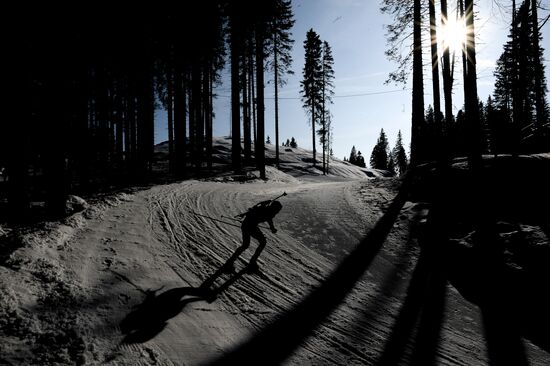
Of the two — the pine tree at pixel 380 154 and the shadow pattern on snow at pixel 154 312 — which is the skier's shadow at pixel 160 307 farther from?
the pine tree at pixel 380 154

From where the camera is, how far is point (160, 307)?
4500 mm

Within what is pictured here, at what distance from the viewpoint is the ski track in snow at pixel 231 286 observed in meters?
3.92

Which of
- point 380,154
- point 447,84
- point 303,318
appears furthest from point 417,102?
point 380,154

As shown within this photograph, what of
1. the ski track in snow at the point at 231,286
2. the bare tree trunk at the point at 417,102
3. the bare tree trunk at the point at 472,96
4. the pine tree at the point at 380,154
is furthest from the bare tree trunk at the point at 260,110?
the pine tree at the point at 380,154

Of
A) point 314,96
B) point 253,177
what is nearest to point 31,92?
point 253,177

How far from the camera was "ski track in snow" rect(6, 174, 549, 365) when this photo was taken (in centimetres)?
392

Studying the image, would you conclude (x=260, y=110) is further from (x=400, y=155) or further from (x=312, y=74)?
(x=400, y=155)

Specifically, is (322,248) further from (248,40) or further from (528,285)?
(248,40)

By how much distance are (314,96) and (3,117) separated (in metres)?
34.0

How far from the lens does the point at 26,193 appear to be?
23.4 feet

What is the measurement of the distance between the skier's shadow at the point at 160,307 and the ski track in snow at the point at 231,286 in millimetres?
23

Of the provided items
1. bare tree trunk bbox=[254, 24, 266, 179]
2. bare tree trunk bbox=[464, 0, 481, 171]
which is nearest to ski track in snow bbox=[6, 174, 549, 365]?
bare tree trunk bbox=[464, 0, 481, 171]

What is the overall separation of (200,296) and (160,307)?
640 mm

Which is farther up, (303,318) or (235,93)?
(235,93)
